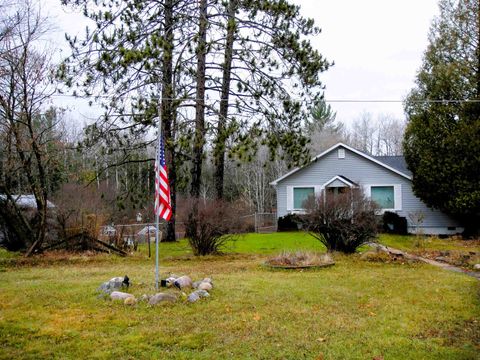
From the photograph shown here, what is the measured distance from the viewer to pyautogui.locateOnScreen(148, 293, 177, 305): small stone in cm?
696

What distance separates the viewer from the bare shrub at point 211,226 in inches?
534

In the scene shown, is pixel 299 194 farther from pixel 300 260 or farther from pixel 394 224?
pixel 300 260

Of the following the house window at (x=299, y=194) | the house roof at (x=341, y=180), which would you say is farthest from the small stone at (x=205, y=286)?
the house window at (x=299, y=194)

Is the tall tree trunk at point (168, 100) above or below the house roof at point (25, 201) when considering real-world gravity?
above

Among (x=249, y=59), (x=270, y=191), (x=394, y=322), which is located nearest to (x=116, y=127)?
(x=249, y=59)

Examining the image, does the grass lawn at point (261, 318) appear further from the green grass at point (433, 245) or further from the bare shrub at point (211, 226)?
the green grass at point (433, 245)

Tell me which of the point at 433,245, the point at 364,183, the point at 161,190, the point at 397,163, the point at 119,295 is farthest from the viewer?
the point at 397,163

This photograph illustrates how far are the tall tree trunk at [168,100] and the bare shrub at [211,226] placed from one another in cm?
292

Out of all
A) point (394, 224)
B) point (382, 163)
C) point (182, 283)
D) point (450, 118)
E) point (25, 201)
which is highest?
point (450, 118)

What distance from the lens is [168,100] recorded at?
50.3ft

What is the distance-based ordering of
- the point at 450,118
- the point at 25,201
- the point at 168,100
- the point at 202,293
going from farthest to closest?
1. the point at 450,118
2. the point at 25,201
3. the point at 168,100
4. the point at 202,293

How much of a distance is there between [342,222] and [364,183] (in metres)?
12.0

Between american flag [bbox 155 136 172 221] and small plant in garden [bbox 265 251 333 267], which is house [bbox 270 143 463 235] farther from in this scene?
american flag [bbox 155 136 172 221]

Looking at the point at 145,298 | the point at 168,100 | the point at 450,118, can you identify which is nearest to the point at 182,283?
the point at 145,298
